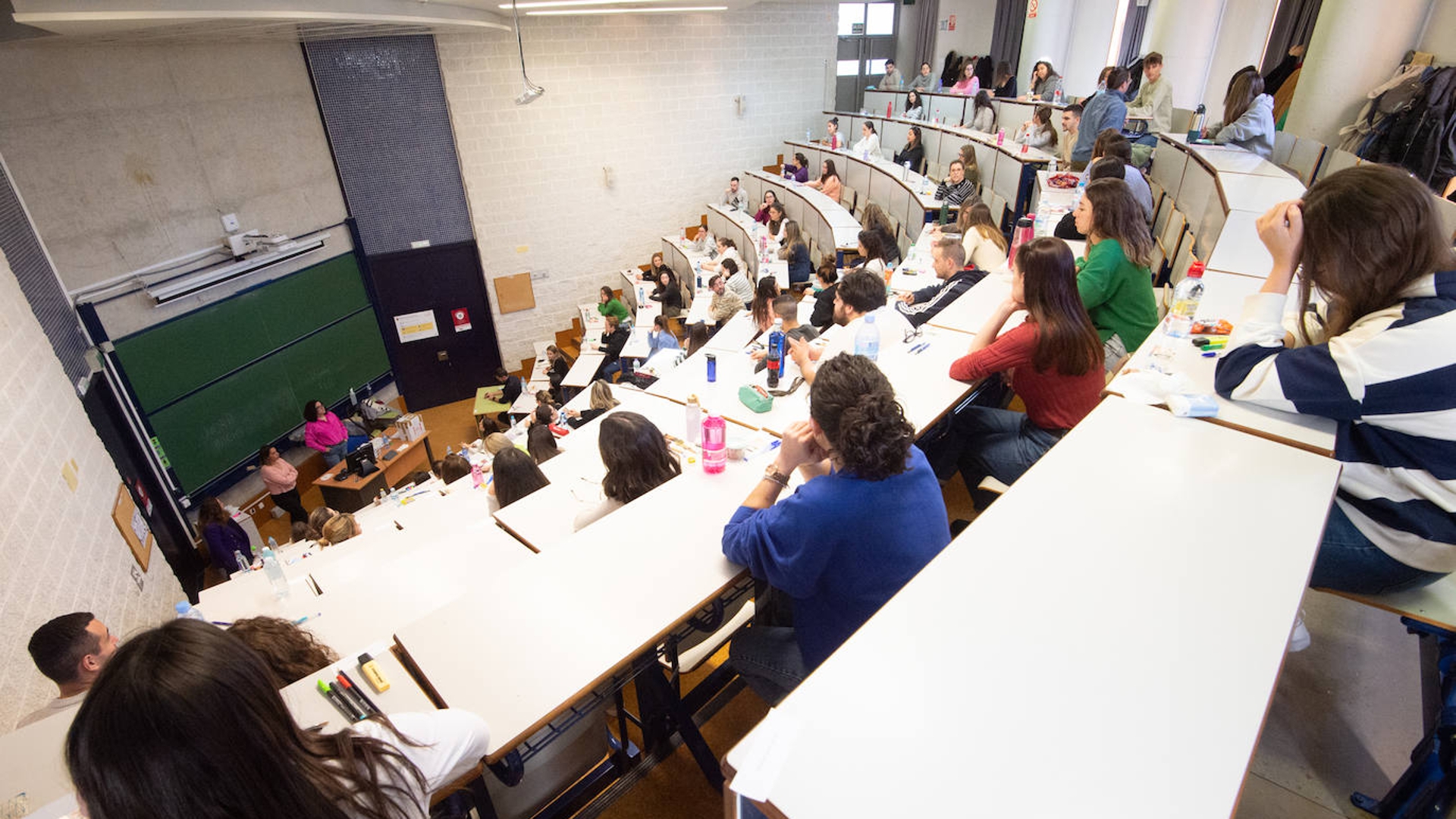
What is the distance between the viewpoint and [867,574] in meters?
1.67

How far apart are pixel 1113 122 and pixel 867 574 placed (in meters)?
5.74

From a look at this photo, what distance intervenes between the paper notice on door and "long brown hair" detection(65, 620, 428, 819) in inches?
344

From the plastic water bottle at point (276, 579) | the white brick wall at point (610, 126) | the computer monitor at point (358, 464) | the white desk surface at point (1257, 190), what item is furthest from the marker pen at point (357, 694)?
the white brick wall at point (610, 126)

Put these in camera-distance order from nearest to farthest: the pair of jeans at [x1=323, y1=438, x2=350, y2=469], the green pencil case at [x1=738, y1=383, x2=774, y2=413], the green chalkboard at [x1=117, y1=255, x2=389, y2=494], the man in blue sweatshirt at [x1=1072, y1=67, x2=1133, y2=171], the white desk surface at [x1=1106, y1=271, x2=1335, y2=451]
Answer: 1. the white desk surface at [x1=1106, y1=271, x2=1335, y2=451]
2. the green pencil case at [x1=738, y1=383, x2=774, y2=413]
3. the man in blue sweatshirt at [x1=1072, y1=67, x2=1133, y2=171]
4. the green chalkboard at [x1=117, y1=255, x2=389, y2=494]
5. the pair of jeans at [x1=323, y1=438, x2=350, y2=469]

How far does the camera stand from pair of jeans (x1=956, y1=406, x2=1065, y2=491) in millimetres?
2674

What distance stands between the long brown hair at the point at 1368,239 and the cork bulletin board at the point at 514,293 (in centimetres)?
916

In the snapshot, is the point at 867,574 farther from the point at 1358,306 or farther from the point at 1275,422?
the point at 1358,306

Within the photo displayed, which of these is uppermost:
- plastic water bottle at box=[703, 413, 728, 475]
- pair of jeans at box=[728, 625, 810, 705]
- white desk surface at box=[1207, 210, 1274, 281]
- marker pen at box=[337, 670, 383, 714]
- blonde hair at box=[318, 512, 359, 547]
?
white desk surface at box=[1207, 210, 1274, 281]

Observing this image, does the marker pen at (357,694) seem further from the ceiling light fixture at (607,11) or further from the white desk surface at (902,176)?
the ceiling light fixture at (607,11)

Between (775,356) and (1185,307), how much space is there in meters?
1.77

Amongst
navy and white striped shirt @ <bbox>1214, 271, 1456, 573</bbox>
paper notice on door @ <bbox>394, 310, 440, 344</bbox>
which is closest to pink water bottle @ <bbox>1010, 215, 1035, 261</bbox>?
navy and white striped shirt @ <bbox>1214, 271, 1456, 573</bbox>

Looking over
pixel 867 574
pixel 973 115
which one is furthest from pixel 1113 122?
pixel 867 574

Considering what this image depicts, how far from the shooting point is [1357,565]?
168 cm

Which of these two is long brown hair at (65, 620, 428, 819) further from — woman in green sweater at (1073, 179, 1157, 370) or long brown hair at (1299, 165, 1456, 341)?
woman in green sweater at (1073, 179, 1157, 370)
